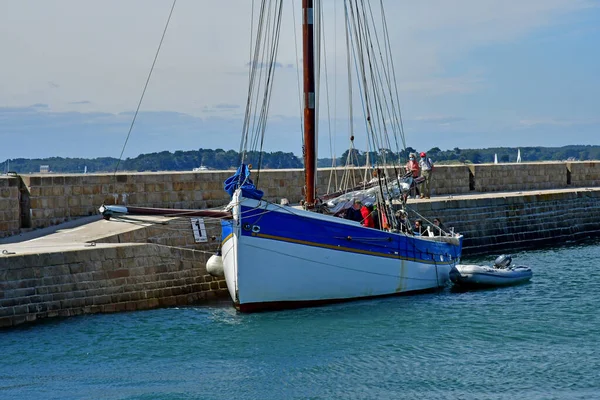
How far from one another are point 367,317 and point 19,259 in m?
6.17

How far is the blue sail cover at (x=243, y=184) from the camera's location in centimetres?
1812

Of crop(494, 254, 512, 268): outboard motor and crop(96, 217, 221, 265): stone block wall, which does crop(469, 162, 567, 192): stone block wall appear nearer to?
crop(494, 254, 512, 268): outboard motor

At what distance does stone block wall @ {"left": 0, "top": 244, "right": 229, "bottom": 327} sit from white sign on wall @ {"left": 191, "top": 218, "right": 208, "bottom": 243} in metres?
1.46

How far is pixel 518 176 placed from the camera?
3475cm

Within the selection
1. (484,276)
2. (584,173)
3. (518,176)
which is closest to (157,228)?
(484,276)

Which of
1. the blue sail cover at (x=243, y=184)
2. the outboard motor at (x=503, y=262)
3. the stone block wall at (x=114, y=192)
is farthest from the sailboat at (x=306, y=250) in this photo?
the stone block wall at (x=114, y=192)

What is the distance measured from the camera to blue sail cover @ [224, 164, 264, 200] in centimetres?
1812

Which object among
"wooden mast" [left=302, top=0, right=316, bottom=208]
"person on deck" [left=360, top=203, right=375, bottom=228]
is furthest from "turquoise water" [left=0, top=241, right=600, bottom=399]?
"wooden mast" [left=302, top=0, right=316, bottom=208]

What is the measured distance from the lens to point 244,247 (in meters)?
18.0

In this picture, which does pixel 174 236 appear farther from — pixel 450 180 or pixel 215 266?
pixel 450 180

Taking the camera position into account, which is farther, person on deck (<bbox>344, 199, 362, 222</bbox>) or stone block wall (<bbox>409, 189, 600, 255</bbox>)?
stone block wall (<bbox>409, 189, 600, 255</bbox>)

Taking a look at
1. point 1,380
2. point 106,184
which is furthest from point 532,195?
point 1,380

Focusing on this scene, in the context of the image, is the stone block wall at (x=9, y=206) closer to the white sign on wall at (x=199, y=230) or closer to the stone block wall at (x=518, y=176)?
the white sign on wall at (x=199, y=230)

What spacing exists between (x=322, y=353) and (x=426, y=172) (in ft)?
47.3
